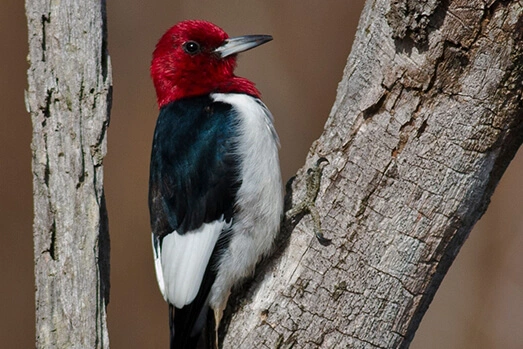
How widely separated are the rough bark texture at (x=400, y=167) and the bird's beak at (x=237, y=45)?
107 cm

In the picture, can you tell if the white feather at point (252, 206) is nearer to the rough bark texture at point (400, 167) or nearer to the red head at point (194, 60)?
the rough bark texture at point (400, 167)

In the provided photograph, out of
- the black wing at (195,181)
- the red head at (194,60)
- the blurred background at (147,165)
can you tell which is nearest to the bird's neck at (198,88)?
the red head at (194,60)

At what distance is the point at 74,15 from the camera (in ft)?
9.04

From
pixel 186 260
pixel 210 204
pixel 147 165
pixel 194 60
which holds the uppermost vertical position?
pixel 194 60

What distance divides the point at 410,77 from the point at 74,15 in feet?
4.09

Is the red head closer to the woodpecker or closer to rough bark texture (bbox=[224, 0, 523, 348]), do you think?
the woodpecker

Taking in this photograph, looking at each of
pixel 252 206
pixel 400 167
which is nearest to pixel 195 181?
pixel 252 206

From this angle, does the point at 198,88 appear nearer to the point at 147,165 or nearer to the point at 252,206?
the point at 252,206

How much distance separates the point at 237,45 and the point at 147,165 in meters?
1.27

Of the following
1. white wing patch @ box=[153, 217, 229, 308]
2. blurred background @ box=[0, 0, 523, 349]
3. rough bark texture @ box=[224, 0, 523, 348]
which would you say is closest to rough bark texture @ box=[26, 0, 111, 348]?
white wing patch @ box=[153, 217, 229, 308]

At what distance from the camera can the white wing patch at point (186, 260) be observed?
113 inches

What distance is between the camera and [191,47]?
3586mm

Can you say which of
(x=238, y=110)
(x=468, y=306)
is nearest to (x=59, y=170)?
(x=238, y=110)

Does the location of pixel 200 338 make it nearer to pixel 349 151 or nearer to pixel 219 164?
pixel 219 164
